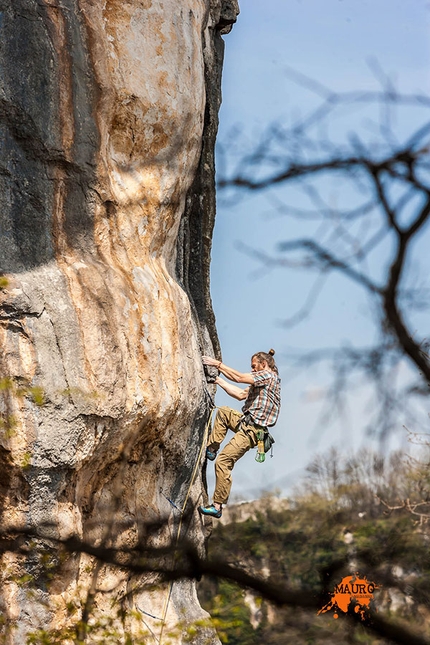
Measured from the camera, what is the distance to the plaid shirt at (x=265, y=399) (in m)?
9.27

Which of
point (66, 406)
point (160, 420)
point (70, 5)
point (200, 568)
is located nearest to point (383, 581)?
point (200, 568)

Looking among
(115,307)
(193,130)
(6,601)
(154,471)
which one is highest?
(193,130)

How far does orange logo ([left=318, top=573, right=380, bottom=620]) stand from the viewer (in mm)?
3336

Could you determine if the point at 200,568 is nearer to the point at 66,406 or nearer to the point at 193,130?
the point at 66,406

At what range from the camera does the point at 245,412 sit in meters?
9.48

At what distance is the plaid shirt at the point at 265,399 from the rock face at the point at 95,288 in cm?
57

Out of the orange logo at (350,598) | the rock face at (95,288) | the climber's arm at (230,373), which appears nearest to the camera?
the orange logo at (350,598)

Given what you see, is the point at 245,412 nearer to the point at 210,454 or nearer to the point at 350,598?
the point at 210,454

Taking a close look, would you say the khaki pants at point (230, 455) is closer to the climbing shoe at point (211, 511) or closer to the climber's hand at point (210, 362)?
the climbing shoe at point (211, 511)

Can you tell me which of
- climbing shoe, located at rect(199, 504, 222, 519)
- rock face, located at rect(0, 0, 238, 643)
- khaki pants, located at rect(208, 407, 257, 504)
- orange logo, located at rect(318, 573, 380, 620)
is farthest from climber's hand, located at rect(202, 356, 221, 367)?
orange logo, located at rect(318, 573, 380, 620)

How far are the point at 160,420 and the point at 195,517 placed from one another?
2010mm

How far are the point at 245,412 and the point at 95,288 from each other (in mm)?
2374

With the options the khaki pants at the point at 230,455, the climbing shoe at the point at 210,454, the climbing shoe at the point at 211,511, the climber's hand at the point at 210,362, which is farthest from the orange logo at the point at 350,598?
the climber's hand at the point at 210,362

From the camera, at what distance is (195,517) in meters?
10.1
